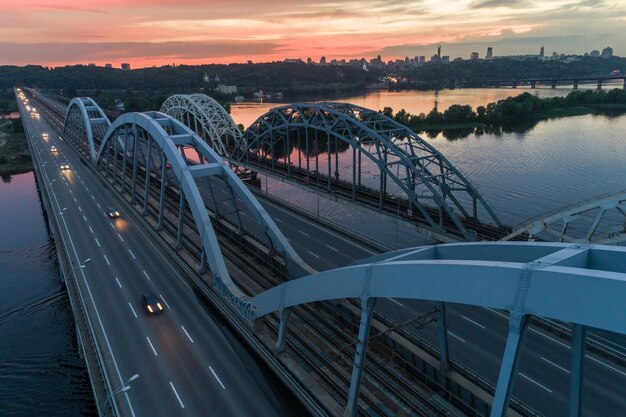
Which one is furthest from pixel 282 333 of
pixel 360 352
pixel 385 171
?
pixel 385 171

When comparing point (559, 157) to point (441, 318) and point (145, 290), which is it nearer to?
point (441, 318)

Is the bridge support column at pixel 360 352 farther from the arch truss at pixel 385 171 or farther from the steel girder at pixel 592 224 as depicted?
the steel girder at pixel 592 224

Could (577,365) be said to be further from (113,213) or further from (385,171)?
(113,213)

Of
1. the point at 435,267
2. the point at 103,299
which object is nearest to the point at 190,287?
the point at 103,299

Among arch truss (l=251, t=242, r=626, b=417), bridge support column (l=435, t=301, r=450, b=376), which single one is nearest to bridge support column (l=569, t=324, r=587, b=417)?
arch truss (l=251, t=242, r=626, b=417)

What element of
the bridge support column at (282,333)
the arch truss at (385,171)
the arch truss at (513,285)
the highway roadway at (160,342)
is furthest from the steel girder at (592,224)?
the highway roadway at (160,342)
